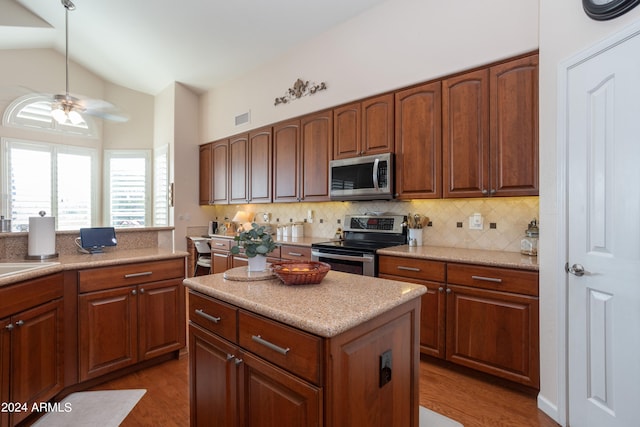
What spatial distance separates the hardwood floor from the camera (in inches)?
72.7

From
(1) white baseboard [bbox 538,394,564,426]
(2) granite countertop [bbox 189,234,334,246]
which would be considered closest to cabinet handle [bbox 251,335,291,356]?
(1) white baseboard [bbox 538,394,564,426]

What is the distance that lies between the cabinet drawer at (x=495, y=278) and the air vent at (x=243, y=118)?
3.53 meters

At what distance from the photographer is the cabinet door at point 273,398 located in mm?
971

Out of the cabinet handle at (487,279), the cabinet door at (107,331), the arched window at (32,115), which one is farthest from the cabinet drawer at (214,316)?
the arched window at (32,115)

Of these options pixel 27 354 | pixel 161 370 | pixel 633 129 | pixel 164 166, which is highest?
pixel 164 166

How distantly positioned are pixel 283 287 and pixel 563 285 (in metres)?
1.61

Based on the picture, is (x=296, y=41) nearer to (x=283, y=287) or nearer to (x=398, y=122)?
(x=398, y=122)

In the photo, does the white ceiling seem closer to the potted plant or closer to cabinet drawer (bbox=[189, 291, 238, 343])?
the potted plant

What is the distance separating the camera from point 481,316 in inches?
85.8

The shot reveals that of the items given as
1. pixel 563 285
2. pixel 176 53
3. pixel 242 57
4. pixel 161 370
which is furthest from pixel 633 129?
pixel 176 53

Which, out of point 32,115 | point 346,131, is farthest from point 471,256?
point 32,115

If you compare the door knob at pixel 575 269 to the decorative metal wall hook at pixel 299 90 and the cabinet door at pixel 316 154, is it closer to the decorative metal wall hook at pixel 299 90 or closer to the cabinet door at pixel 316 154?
the cabinet door at pixel 316 154

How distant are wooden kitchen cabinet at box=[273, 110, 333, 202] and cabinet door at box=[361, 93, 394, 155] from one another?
0.46 metres

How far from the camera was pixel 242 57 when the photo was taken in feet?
14.1
